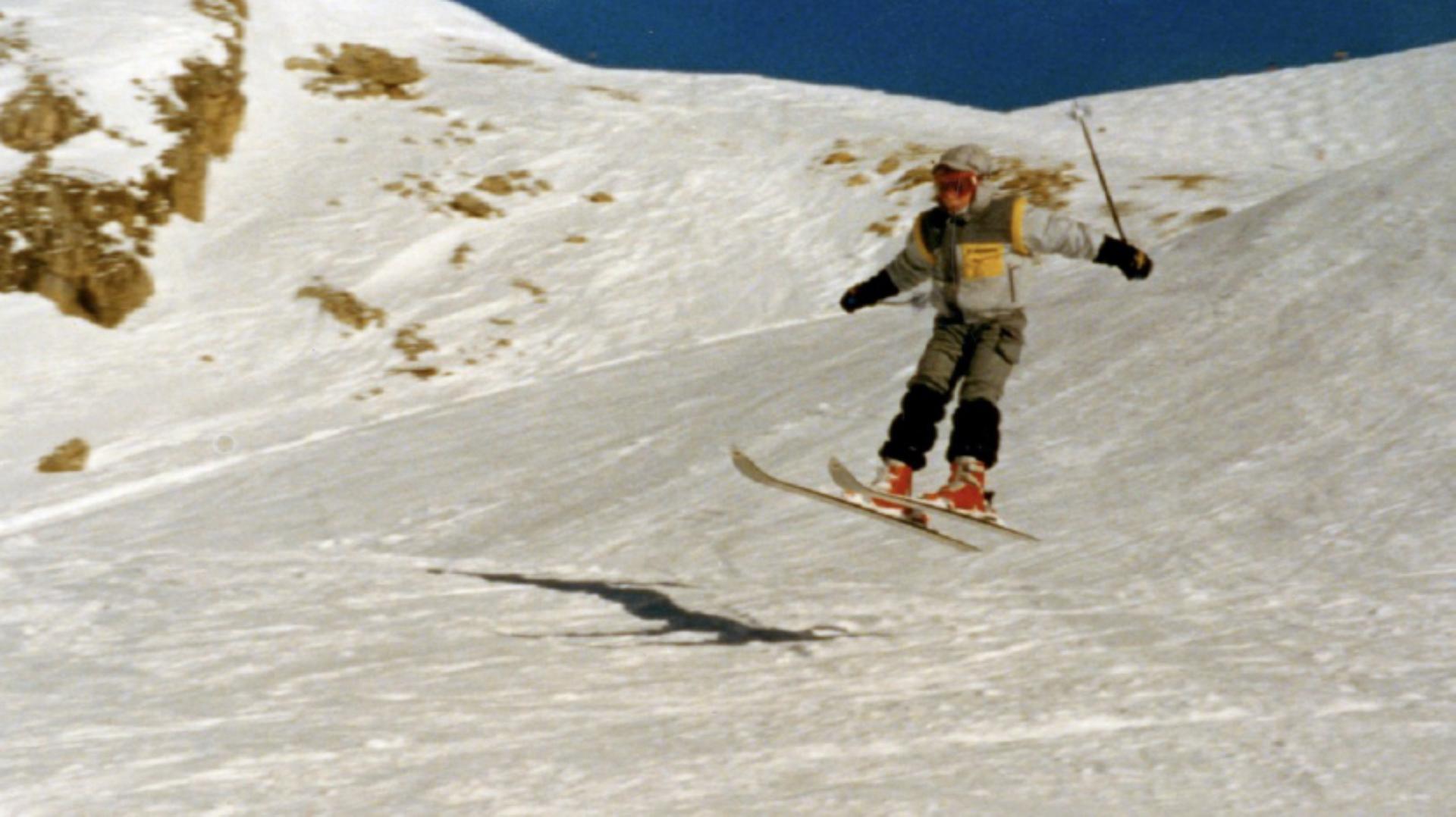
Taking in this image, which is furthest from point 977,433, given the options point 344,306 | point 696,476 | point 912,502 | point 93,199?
point 93,199

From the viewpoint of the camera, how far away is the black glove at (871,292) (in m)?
7.32

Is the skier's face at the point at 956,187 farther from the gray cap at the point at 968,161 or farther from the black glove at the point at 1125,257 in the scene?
the black glove at the point at 1125,257

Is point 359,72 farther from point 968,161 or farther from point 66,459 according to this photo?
point 968,161

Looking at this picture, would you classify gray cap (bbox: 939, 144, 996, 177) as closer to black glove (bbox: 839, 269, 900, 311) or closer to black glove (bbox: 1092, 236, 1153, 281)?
black glove (bbox: 1092, 236, 1153, 281)

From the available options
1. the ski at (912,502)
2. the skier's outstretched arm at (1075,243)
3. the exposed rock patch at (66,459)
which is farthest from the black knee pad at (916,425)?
the exposed rock patch at (66,459)

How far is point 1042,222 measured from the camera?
22.3 ft

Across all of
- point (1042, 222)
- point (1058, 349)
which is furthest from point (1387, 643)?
point (1058, 349)

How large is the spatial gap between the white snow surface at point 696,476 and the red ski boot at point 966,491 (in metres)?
0.46

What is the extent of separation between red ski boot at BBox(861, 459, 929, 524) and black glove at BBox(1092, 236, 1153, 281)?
124cm

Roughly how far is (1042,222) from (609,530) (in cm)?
459

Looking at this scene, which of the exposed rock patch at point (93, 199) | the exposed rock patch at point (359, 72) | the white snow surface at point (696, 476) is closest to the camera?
the white snow surface at point (696, 476)

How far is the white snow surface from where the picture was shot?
5.03 metres

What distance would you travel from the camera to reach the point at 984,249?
6891 millimetres

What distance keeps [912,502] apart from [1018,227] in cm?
123
